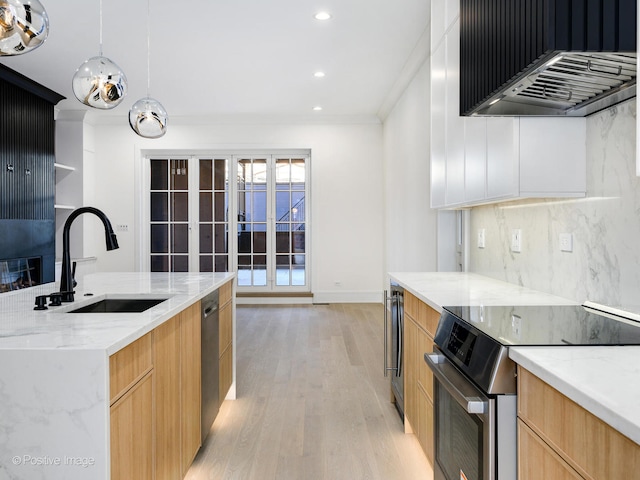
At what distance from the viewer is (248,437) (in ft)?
8.57

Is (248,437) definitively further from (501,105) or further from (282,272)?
(282,272)

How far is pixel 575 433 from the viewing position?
940mm

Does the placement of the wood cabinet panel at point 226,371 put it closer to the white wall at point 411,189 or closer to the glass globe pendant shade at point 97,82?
the glass globe pendant shade at point 97,82

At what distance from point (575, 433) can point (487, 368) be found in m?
0.34

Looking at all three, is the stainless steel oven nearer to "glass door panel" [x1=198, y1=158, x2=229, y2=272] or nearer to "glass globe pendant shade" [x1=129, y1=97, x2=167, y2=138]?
"glass globe pendant shade" [x1=129, y1=97, x2=167, y2=138]

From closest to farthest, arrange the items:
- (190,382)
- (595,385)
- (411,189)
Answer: (595,385) < (190,382) < (411,189)

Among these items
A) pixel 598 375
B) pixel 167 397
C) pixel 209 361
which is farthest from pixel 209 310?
pixel 598 375

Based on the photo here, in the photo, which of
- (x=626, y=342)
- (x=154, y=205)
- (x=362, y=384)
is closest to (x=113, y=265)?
(x=154, y=205)

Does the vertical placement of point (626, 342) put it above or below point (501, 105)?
below

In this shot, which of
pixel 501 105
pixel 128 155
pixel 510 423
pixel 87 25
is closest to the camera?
pixel 510 423

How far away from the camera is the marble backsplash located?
1.66m

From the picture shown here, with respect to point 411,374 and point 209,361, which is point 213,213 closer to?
point 209,361

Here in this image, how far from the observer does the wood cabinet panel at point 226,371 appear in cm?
277

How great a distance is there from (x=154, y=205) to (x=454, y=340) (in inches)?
252
